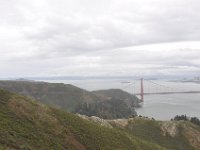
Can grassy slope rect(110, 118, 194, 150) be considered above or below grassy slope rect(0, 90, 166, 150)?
below

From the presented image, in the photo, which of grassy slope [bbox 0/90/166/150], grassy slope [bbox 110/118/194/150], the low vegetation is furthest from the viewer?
the low vegetation

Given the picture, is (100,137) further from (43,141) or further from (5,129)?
(5,129)

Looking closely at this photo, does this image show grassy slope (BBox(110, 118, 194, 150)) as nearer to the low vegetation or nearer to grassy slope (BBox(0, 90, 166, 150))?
the low vegetation

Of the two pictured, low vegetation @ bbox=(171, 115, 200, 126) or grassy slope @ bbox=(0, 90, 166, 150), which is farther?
low vegetation @ bbox=(171, 115, 200, 126)

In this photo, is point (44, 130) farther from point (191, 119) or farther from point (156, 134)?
point (191, 119)

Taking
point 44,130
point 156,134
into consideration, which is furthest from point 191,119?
point 44,130

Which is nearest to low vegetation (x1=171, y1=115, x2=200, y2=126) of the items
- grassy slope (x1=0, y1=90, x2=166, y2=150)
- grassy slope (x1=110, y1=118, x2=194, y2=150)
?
grassy slope (x1=110, y1=118, x2=194, y2=150)

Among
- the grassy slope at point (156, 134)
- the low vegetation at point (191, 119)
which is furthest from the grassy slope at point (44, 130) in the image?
the low vegetation at point (191, 119)

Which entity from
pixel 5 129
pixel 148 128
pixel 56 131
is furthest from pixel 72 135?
pixel 148 128
